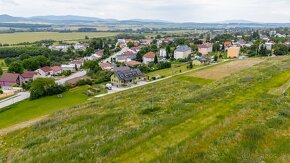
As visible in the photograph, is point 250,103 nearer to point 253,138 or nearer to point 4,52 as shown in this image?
point 253,138

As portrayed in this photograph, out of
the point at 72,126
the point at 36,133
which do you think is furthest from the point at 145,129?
the point at 36,133

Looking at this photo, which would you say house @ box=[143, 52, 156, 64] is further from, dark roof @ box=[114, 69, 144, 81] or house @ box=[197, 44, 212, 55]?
dark roof @ box=[114, 69, 144, 81]

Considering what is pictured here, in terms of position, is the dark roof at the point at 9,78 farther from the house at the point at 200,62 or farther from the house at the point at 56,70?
the house at the point at 200,62

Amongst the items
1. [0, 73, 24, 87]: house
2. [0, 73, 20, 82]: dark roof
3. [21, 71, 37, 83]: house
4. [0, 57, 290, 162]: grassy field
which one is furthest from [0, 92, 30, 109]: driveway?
[0, 57, 290, 162]: grassy field

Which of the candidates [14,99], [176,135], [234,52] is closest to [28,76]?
[14,99]

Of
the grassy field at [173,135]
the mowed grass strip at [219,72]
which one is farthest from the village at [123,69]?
the grassy field at [173,135]

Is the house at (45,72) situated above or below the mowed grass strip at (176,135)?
below
